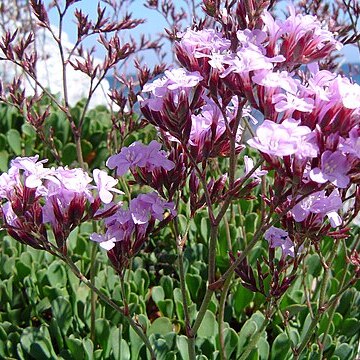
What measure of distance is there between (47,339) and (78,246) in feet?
2.35

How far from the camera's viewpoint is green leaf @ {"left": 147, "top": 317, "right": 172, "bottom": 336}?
2125mm

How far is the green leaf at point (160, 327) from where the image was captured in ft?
6.97

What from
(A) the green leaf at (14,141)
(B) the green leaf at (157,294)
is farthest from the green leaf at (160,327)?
(A) the green leaf at (14,141)

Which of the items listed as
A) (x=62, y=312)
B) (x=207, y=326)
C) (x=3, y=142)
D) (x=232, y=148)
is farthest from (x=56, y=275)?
(x=3, y=142)

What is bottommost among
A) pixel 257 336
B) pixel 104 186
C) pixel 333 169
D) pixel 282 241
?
pixel 257 336

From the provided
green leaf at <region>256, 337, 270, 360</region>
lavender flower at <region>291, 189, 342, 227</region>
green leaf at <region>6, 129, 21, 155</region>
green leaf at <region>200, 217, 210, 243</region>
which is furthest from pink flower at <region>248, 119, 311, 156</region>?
green leaf at <region>6, 129, 21, 155</region>

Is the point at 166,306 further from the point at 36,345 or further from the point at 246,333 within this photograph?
the point at 36,345

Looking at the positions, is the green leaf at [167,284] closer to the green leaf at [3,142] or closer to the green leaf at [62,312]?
the green leaf at [62,312]

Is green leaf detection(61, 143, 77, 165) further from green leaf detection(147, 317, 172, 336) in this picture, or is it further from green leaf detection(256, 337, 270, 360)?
green leaf detection(256, 337, 270, 360)

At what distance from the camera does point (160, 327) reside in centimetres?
213

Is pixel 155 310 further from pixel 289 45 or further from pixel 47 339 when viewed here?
pixel 289 45

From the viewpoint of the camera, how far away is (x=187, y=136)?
1315 millimetres

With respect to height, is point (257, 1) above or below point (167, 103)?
above

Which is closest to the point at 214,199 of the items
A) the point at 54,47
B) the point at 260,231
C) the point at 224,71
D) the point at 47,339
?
the point at 260,231
